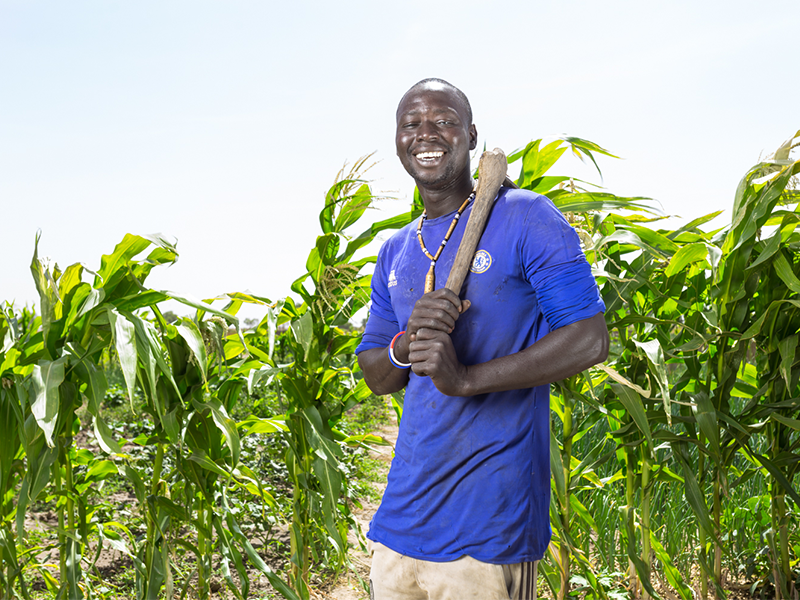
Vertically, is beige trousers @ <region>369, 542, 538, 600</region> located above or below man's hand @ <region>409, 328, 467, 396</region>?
below

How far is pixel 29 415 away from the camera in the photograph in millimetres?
1747

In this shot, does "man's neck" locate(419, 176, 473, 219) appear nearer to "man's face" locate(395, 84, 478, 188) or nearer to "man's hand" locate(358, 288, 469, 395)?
"man's face" locate(395, 84, 478, 188)

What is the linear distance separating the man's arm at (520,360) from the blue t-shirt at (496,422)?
3cm

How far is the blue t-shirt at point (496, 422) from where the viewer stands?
1.17 meters

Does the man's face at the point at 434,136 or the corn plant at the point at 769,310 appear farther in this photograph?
the corn plant at the point at 769,310

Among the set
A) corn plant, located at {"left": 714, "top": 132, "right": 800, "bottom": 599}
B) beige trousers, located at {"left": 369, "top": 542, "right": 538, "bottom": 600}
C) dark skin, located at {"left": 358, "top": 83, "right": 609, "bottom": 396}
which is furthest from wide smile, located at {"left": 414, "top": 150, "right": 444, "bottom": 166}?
corn plant, located at {"left": 714, "top": 132, "right": 800, "bottom": 599}

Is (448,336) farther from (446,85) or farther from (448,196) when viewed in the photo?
(446,85)

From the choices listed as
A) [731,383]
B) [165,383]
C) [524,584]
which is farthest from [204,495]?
[731,383]

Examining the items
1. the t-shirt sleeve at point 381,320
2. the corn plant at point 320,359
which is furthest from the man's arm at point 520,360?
the corn plant at point 320,359

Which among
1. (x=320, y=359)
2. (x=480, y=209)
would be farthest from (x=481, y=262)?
(x=320, y=359)

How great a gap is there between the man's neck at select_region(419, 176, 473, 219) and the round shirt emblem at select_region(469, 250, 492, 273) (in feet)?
0.65

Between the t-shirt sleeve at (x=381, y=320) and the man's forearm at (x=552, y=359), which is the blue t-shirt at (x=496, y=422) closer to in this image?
the man's forearm at (x=552, y=359)

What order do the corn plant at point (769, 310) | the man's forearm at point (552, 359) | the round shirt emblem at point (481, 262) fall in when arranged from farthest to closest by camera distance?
1. the corn plant at point (769, 310)
2. the round shirt emblem at point (481, 262)
3. the man's forearm at point (552, 359)

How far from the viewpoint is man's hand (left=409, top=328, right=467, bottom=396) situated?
113 centimetres
